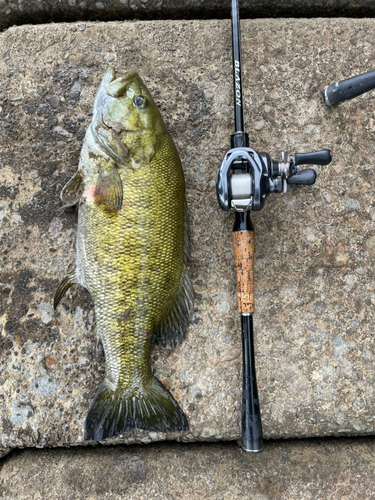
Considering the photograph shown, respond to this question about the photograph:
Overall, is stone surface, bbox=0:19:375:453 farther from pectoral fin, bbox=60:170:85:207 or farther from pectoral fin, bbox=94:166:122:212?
pectoral fin, bbox=94:166:122:212

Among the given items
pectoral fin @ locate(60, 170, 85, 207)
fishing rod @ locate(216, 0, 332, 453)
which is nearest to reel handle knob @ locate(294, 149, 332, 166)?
fishing rod @ locate(216, 0, 332, 453)

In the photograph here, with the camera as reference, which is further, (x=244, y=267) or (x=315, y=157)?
(x=244, y=267)

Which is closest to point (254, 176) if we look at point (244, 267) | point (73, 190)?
point (244, 267)

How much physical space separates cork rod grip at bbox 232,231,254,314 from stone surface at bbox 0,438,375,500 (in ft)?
2.43

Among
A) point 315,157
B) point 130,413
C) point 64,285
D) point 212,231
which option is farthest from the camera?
point 212,231

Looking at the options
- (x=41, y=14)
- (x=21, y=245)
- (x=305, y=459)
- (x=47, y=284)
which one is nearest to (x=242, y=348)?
(x=305, y=459)

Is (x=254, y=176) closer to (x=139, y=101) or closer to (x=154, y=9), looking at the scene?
(x=139, y=101)

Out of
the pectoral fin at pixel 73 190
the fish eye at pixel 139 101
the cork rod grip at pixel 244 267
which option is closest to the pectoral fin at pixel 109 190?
the pectoral fin at pixel 73 190

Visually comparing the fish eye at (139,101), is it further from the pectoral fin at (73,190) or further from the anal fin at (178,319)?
the anal fin at (178,319)

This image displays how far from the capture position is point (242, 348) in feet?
5.56

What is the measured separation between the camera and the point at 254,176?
1.54m

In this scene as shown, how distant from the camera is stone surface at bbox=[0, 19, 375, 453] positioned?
1.80 metres

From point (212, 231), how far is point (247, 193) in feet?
1.22

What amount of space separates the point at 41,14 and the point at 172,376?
2052mm
